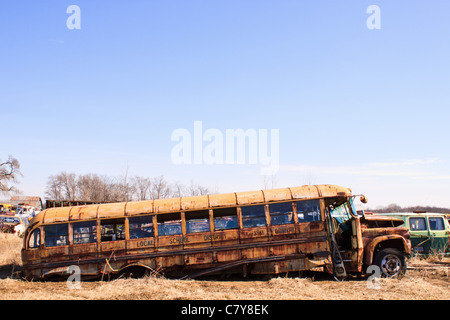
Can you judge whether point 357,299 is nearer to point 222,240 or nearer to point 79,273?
point 222,240

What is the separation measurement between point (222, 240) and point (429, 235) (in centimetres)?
896

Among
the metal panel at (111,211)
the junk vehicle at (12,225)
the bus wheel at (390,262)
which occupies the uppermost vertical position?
the metal panel at (111,211)

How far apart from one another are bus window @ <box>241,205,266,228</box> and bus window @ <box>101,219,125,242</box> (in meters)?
3.76

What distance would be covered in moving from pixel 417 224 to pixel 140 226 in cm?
1096

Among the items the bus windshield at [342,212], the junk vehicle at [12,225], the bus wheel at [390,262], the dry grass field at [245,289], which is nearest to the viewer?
the dry grass field at [245,289]

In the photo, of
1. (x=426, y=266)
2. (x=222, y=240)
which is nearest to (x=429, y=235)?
(x=426, y=266)

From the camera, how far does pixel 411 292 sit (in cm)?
862

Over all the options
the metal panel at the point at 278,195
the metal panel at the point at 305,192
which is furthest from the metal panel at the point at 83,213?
the metal panel at the point at 305,192

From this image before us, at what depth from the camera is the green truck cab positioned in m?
14.2

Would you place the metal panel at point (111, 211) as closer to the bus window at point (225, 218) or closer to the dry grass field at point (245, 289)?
the dry grass field at point (245, 289)

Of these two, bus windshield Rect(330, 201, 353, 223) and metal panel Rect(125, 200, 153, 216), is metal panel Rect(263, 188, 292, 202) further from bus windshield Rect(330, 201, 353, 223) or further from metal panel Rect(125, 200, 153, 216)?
metal panel Rect(125, 200, 153, 216)

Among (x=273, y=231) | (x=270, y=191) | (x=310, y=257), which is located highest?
(x=270, y=191)

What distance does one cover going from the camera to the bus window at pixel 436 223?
14477 millimetres
